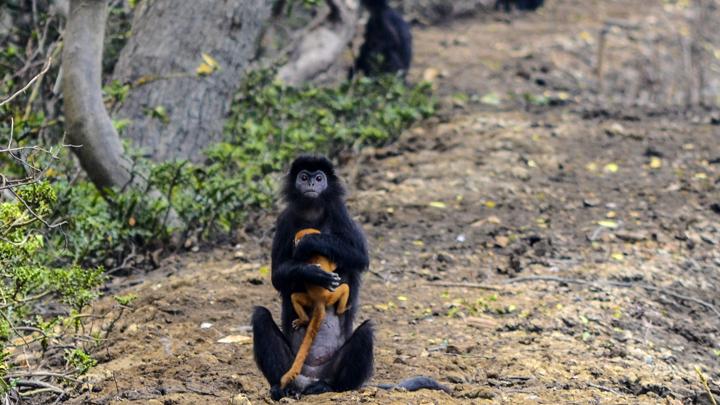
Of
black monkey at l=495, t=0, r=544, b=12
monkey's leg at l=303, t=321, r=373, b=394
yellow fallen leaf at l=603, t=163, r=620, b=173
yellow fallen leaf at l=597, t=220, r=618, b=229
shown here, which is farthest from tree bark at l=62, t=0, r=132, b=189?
black monkey at l=495, t=0, r=544, b=12

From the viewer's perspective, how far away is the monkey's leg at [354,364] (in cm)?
449

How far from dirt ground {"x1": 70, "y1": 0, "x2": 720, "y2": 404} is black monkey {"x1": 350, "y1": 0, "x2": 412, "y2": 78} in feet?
3.10

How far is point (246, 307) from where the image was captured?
5.91 m

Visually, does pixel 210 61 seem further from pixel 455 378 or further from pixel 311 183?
pixel 455 378

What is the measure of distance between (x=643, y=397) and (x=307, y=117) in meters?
4.85

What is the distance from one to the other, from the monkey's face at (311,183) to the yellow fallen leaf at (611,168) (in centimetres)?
478

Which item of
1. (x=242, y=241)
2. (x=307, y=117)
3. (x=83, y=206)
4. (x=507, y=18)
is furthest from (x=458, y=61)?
(x=83, y=206)

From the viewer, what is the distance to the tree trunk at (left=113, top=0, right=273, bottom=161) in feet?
25.6

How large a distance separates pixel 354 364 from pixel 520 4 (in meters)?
12.7

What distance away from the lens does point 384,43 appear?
11.9m

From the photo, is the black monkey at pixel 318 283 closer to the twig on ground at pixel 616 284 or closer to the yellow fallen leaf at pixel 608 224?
the twig on ground at pixel 616 284

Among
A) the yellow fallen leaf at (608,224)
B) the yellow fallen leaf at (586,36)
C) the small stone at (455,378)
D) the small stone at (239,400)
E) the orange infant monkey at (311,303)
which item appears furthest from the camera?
the yellow fallen leaf at (586,36)

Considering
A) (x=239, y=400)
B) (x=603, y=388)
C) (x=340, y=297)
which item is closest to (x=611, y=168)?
(x=603, y=388)

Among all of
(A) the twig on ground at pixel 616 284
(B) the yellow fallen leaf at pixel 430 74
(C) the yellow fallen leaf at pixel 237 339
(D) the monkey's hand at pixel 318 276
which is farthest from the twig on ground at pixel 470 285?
(B) the yellow fallen leaf at pixel 430 74
